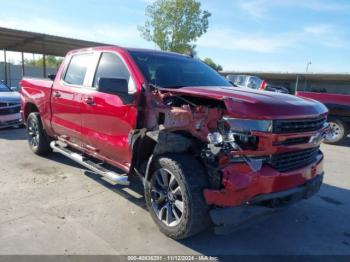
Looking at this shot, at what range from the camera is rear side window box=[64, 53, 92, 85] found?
5.04 m

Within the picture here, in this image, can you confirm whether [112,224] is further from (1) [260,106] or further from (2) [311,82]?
(2) [311,82]

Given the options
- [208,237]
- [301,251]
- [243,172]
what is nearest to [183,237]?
[208,237]

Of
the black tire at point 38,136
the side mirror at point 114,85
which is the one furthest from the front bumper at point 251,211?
the black tire at point 38,136

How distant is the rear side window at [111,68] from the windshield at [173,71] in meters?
0.20

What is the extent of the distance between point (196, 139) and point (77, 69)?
2.81 meters

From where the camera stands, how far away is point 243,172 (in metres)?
2.97

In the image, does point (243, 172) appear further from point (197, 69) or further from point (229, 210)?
point (197, 69)

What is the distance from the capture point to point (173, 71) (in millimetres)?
4434

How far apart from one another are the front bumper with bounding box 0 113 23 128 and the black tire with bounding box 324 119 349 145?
8.94 m

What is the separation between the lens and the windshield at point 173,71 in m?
4.11

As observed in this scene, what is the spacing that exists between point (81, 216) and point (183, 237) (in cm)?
135

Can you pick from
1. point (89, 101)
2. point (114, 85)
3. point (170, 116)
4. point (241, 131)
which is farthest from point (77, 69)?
point (241, 131)

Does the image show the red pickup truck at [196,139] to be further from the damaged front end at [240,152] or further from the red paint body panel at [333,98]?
the red paint body panel at [333,98]

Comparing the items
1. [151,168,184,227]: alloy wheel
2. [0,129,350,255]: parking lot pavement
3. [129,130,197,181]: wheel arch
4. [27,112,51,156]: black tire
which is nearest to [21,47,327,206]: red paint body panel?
[129,130,197,181]: wheel arch
